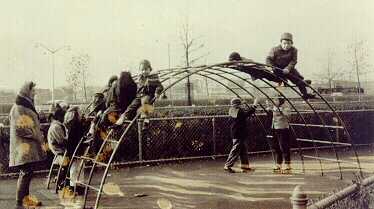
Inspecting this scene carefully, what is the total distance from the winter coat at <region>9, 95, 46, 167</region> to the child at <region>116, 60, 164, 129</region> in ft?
4.36

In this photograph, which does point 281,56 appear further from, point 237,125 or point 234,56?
point 234,56

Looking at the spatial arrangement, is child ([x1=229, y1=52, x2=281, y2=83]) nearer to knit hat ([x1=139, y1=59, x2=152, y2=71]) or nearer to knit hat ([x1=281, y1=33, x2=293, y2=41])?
knit hat ([x1=281, y1=33, x2=293, y2=41])

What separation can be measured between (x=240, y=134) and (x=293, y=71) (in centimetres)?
191

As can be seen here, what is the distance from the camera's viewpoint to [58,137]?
7375mm

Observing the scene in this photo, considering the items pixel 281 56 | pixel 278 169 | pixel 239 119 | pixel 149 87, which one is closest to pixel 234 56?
pixel 149 87

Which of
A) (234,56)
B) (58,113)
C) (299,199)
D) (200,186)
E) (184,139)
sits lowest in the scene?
(200,186)

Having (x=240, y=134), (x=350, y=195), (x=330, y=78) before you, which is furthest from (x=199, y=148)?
(x=330, y=78)

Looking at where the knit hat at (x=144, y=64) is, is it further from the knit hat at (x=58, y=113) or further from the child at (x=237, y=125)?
the child at (x=237, y=125)

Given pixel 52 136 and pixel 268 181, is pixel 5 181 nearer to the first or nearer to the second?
pixel 52 136

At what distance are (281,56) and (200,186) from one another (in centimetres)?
286

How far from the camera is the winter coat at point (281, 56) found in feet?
27.3

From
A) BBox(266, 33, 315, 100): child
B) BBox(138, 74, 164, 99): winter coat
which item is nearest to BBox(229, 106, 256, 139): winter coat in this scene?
BBox(266, 33, 315, 100): child

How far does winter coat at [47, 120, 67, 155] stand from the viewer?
7.32m

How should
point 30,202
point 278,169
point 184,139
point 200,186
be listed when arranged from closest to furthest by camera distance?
1. point 30,202
2. point 200,186
3. point 278,169
4. point 184,139
